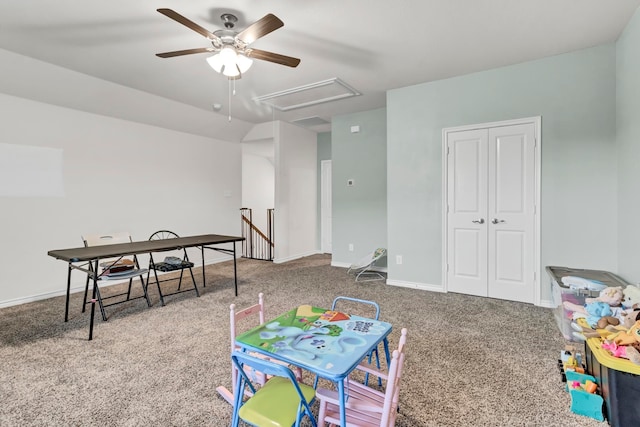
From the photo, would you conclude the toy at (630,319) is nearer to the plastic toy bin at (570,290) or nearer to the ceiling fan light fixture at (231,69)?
the plastic toy bin at (570,290)

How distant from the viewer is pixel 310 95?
14.7 ft

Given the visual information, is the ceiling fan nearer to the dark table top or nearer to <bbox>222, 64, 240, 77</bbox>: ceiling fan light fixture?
<bbox>222, 64, 240, 77</bbox>: ceiling fan light fixture

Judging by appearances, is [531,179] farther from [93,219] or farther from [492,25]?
[93,219]

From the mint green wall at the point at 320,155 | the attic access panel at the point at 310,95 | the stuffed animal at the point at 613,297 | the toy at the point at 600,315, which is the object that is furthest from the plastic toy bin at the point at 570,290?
the mint green wall at the point at 320,155

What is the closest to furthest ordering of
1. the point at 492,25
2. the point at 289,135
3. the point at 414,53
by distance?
1. the point at 492,25
2. the point at 414,53
3. the point at 289,135

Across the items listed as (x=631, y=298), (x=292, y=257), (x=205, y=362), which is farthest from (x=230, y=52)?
(x=292, y=257)

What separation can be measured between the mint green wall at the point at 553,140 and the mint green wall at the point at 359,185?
3.75 feet

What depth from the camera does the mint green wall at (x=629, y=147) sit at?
2.55 m

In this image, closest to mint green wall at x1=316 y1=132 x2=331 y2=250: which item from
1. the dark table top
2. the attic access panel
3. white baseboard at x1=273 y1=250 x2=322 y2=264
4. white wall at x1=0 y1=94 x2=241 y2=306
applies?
white baseboard at x1=273 y1=250 x2=322 y2=264

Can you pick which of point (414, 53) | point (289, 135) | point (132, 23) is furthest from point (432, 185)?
point (132, 23)

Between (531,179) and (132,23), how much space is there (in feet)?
13.7

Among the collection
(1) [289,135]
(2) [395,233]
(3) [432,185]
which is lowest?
(2) [395,233]

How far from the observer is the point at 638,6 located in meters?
2.46

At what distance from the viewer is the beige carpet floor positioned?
173 cm
